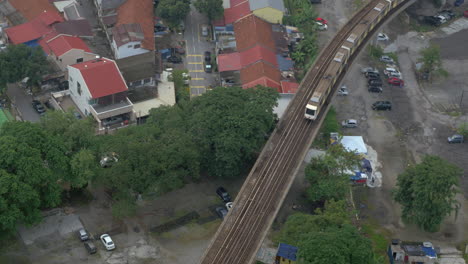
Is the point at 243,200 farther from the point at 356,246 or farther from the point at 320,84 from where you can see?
the point at 320,84

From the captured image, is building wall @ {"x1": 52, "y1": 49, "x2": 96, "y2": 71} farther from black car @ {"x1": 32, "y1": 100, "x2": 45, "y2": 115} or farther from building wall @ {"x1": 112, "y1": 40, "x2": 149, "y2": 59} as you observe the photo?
black car @ {"x1": 32, "y1": 100, "x2": 45, "y2": 115}

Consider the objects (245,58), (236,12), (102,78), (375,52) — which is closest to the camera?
(102,78)

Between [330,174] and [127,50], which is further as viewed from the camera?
[127,50]

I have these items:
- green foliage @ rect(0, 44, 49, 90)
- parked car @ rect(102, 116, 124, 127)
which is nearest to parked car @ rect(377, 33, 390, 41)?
parked car @ rect(102, 116, 124, 127)

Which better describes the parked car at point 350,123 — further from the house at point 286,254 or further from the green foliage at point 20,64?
the green foliage at point 20,64

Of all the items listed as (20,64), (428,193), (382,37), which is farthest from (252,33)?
(428,193)

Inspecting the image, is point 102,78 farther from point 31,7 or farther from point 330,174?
point 330,174

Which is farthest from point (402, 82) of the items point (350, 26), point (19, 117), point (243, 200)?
point (19, 117)
